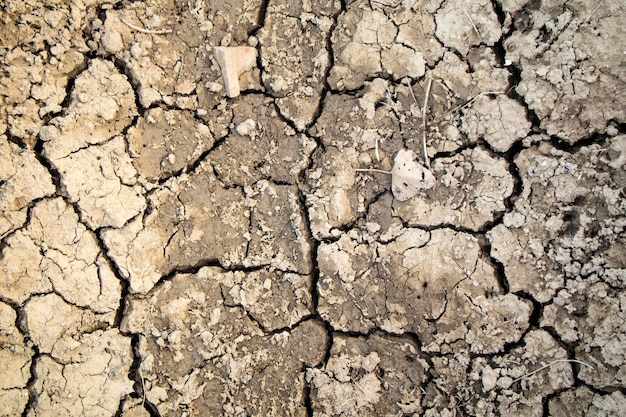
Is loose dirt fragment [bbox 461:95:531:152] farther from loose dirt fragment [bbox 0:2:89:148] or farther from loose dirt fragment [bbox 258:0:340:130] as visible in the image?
loose dirt fragment [bbox 0:2:89:148]

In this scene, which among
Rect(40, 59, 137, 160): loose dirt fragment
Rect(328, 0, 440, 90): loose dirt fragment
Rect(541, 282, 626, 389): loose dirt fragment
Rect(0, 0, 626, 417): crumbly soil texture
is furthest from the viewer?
Rect(328, 0, 440, 90): loose dirt fragment

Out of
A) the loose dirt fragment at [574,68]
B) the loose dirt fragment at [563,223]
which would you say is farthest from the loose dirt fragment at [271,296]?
the loose dirt fragment at [574,68]

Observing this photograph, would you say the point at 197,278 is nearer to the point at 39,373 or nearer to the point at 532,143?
the point at 39,373

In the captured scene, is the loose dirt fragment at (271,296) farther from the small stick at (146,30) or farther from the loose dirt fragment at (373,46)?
the small stick at (146,30)

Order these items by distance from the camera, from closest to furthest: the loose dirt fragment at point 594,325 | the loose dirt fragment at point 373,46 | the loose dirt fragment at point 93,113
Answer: the loose dirt fragment at point 594,325 → the loose dirt fragment at point 93,113 → the loose dirt fragment at point 373,46

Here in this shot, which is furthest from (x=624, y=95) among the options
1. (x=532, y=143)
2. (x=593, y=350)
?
(x=593, y=350)

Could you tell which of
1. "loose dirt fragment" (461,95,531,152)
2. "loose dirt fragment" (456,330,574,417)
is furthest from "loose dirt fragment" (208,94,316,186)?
"loose dirt fragment" (456,330,574,417)

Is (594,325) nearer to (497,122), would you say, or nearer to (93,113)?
(497,122)
